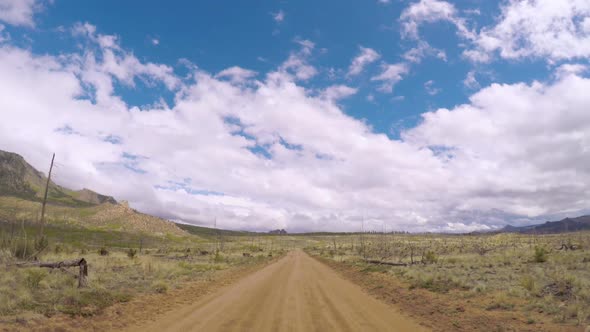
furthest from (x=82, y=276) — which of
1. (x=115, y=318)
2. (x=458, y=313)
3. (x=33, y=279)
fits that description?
(x=458, y=313)

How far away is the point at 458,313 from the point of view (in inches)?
473

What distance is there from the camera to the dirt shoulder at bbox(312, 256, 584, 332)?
396 inches

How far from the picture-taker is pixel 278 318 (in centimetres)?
1065

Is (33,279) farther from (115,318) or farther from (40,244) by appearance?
(40,244)

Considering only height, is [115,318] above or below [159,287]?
above

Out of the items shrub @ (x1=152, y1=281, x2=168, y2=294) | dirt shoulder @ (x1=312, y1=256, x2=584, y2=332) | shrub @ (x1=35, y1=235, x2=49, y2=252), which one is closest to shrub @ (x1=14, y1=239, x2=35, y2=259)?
shrub @ (x1=35, y1=235, x2=49, y2=252)

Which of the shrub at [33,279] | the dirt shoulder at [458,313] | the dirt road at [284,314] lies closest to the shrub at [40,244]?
the shrub at [33,279]

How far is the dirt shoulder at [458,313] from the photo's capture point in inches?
396

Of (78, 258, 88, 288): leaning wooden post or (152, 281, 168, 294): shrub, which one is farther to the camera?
(152, 281, 168, 294): shrub

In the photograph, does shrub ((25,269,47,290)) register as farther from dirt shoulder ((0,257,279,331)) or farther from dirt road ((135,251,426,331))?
dirt road ((135,251,426,331))

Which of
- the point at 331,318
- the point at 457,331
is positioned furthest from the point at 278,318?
the point at 457,331

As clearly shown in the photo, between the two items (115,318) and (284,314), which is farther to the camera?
(284,314)

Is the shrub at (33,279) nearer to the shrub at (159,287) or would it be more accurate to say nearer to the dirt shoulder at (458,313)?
the shrub at (159,287)

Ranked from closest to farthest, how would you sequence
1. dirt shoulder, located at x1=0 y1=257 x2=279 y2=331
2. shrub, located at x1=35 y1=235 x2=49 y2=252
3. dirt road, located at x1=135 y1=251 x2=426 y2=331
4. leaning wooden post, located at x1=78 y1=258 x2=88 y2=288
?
A: dirt shoulder, located at x1=0 y1=257 x2=279 y2=331 < dirt road, located at x1=135 y1=251 x2=426 y2=331 < leaning wooden post, located at x1=78 y1=258 x2=88 y2=288 < shrub, located at x1=35 y1=235 x2=49 y2=252
